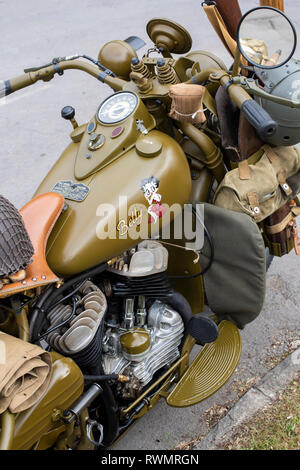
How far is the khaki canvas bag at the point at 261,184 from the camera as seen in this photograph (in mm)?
1955

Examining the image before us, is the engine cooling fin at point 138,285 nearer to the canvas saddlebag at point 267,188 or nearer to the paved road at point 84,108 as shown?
the canvas saddlebag at point 267,188

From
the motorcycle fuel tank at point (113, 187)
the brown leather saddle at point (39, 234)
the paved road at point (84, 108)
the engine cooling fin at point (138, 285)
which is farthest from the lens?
the paved road at point (84, 108)

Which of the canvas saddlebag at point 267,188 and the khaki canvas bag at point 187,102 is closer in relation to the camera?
the khaki canvas bag at point 187,102

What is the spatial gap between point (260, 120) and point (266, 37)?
56 centimetres

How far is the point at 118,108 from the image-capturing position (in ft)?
6.32

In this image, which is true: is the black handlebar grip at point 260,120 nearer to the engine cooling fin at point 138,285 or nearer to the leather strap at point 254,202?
the leather strap at point 254,202

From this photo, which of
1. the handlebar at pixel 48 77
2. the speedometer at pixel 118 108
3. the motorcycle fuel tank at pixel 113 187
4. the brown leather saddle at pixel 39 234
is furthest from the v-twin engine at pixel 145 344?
the handlebar at pixel 48 77

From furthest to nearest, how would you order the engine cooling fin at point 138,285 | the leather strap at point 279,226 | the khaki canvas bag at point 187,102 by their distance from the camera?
the leather strap at point 279,226, the engine cooling fin at point 138,285, the khaki canvas bag at point 187,102

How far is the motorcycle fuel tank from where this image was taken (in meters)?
A: 1.69

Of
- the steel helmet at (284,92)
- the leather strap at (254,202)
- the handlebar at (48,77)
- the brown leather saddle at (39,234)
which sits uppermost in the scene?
the handlebar at (48,77)

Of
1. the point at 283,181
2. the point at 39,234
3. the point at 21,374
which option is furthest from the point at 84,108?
the point at 21,374

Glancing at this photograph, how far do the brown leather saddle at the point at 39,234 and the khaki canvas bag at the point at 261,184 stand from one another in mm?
686

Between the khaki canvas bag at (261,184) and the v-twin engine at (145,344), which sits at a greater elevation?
the khaki canvas bag at (261,184)
